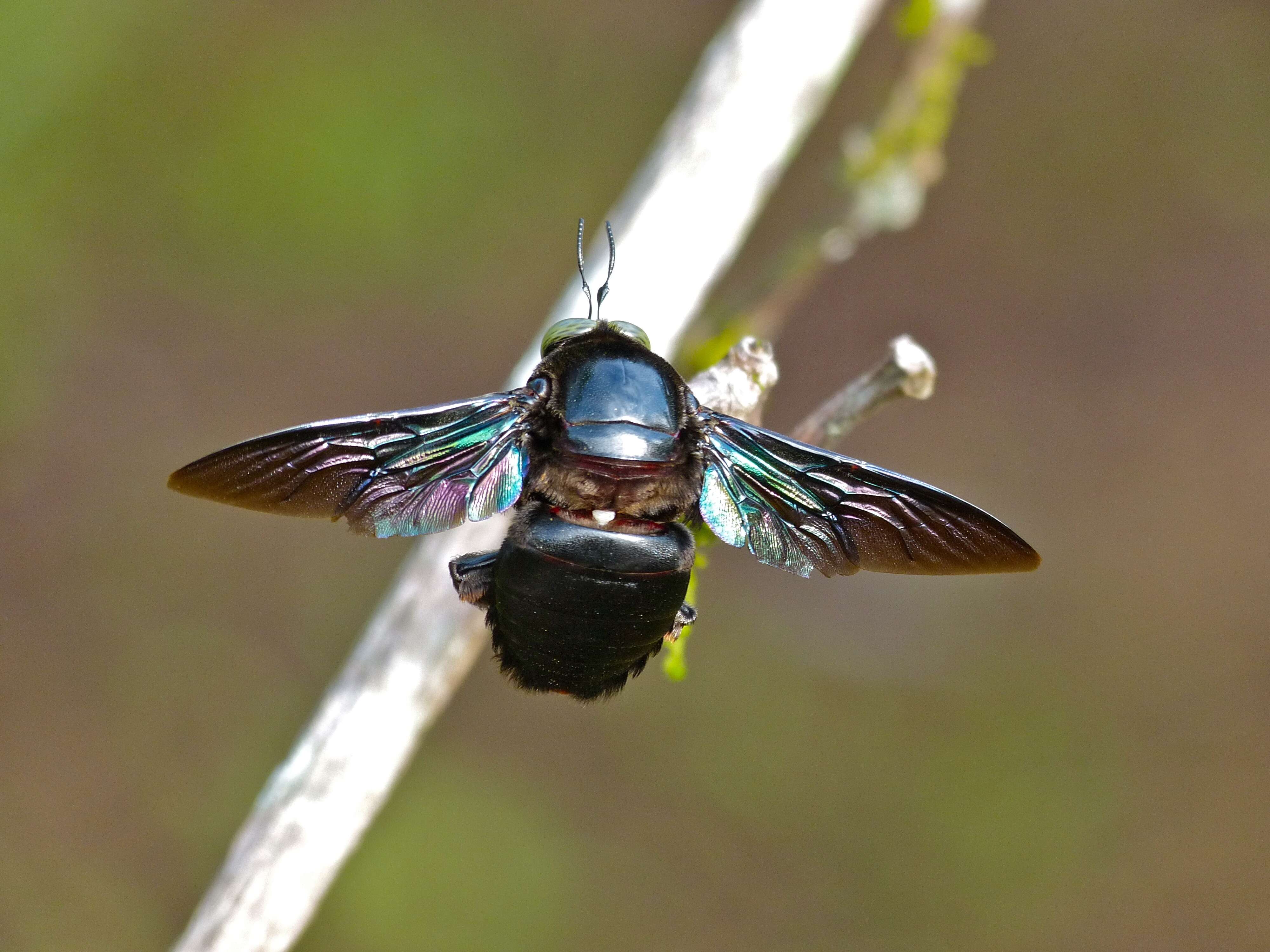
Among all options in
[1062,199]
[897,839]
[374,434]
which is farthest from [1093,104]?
[374,434]

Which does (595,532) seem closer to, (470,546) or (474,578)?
(474,578)

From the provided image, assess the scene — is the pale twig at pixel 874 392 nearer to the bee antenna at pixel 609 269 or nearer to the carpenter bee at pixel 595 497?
the carpenter bee at pixel 595 497

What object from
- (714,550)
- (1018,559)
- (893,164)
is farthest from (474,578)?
(714,550)

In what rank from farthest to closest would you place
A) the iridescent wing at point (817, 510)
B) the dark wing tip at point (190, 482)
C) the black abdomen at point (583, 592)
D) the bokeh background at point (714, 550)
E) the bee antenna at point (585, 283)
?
the bokeh background at point (714, 550) < the bee antenna at point (585, 283) < the iridescent wing at point (817, 510) < the black abdomen at point (583, 592) < the dark wing tip at point (190, 482)

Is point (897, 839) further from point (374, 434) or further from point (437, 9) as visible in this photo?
→ point (437, 9)

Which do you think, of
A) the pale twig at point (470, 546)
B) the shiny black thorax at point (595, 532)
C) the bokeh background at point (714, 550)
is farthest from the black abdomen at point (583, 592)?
the bokeh background at point (714, 550)

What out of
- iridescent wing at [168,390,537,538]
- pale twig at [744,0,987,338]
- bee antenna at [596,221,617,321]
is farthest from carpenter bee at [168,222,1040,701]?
pale twig at [744,0,987,338]
